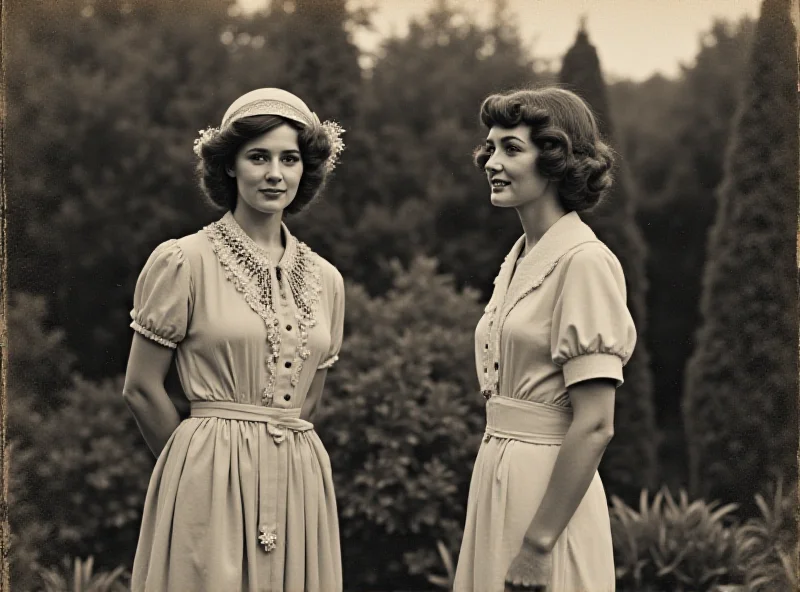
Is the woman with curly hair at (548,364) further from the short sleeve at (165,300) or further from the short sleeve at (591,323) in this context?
the short sleeve at (165,300)

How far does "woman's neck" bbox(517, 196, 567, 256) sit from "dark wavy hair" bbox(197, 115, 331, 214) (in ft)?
2.87

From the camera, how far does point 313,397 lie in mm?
4391

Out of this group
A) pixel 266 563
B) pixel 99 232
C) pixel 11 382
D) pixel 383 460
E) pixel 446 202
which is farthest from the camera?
pixel 446 202

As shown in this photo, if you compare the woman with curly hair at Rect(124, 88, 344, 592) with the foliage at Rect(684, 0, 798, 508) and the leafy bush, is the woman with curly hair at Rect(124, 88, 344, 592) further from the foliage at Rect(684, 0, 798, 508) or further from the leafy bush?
the foliage at Rect(684, 0, 798, 508)

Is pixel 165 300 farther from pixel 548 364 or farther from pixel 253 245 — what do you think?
pixel 548 364

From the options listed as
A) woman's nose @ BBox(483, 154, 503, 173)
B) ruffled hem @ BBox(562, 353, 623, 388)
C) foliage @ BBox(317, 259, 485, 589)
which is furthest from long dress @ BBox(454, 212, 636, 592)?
foliage @ BBox(317, 259, 485, 589)

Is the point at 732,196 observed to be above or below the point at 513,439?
above

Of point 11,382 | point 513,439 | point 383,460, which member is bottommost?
point 513,439

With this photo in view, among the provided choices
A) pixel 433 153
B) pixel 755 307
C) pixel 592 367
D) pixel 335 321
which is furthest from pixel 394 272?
pixel 592 367

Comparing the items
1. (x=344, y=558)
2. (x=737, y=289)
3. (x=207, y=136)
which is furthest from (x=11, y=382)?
(x=737, y=289)

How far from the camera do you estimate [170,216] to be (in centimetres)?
818

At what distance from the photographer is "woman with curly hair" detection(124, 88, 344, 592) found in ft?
12.8

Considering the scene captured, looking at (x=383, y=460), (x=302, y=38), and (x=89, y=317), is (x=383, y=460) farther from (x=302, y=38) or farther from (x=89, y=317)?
(x=302, y=38)

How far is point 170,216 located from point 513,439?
16.8ft
